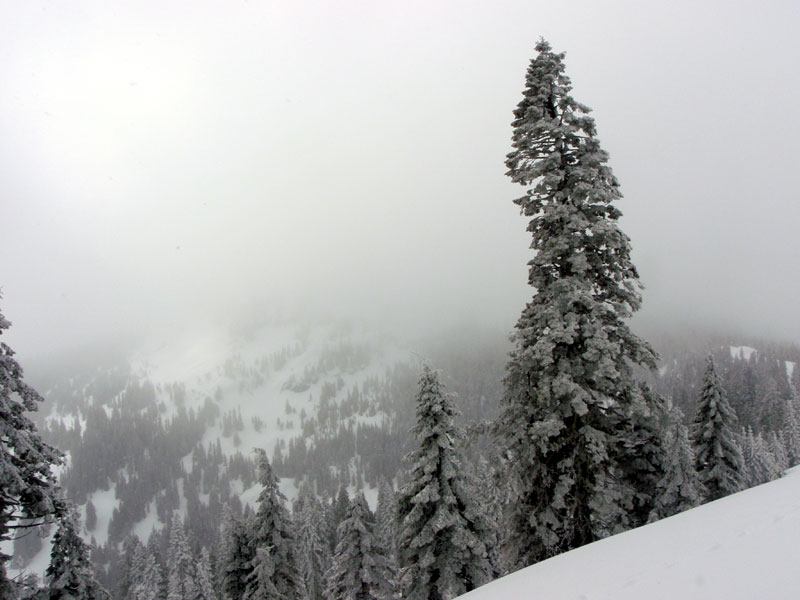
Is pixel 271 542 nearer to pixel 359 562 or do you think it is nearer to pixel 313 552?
pixel 359 562

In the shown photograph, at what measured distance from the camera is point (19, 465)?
9891 millimetres

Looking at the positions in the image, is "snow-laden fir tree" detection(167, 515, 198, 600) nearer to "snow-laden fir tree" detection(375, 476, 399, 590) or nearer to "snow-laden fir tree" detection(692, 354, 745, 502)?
"snow-laden fir tree" detection(375, 476, 399, 590)

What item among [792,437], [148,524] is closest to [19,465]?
[792,437]

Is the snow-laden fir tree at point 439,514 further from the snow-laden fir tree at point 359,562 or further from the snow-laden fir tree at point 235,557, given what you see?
the snow-laden fir tree at point 235,557

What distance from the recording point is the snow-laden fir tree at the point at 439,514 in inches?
673

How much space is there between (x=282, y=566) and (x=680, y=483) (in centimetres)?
2125

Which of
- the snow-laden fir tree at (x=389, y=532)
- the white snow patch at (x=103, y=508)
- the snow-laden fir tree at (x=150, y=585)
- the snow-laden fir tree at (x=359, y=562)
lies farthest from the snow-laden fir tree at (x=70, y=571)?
the white snow patch at (x=103, y=508)

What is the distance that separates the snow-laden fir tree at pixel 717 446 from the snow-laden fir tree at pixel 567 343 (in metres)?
18.1

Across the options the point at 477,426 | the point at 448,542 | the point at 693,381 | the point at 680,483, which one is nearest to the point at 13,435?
the point at 477,426

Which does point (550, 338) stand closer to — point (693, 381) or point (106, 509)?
point (693, 381)

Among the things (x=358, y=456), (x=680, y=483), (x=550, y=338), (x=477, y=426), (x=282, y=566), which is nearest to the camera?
(x=550, y=338)

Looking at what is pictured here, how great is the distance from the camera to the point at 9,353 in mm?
10617

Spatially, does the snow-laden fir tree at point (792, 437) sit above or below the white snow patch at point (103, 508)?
below

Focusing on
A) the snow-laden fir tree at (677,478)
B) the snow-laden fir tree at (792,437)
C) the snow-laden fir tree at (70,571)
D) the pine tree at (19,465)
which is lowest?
the snow-laden fir tree at (792,437)
